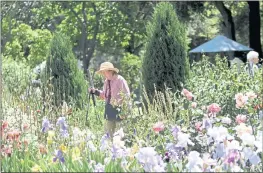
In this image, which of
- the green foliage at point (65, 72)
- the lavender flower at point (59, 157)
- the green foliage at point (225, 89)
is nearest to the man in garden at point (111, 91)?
the green foliage at point (225, 89)

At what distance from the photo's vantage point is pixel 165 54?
807cm

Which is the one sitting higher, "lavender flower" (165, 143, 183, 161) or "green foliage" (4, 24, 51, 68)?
"green foliage" (4, 24, 51, 68)

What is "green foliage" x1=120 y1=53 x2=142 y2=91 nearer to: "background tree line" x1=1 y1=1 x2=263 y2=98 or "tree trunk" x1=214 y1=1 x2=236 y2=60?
"background tree line" x1=1 y1=1 x2=263 y2=98

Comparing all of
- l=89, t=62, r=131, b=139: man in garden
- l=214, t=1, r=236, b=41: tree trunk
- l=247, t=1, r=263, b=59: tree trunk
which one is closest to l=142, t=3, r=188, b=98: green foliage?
l=89, t=62, r=131, b=139: man in garden

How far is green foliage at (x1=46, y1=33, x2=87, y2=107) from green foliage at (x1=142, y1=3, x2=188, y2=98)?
1.35 meters

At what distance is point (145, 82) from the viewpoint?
8188mm

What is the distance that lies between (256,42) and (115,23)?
4.73 meters

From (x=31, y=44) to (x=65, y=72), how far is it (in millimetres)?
8978

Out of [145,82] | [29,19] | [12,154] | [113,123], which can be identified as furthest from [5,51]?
[12,154]

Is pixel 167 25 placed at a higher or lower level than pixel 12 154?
higher

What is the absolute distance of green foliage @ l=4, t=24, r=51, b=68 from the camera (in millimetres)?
17266

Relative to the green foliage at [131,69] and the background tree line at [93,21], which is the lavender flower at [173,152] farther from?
the background tree line at [93,21]

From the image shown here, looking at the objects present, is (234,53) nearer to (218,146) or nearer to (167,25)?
(167,25)

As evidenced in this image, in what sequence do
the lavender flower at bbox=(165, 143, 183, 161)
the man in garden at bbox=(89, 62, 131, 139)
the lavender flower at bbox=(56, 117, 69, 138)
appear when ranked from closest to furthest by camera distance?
the lavender flower at bbox=(165, 143, 183, 161) < the lavender flower at bbox=(56, 117, 69, 138) < the man in garden at bbox=(89, 62, 131, 139)
